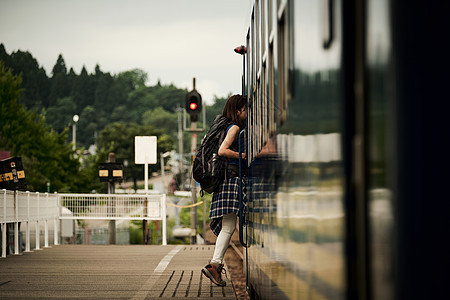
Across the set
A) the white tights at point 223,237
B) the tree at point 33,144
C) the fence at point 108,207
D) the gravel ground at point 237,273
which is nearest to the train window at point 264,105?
the white tights at point 223,237

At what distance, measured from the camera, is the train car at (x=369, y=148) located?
1617 millimetres

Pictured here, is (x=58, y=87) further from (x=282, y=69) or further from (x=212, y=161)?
(x=282, y=69)

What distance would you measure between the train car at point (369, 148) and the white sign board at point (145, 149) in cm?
1855

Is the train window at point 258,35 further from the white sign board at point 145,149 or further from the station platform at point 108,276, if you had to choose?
the white sign board at point 145,149

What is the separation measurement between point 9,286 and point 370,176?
6992mm

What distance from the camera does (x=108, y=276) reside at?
9.43 m

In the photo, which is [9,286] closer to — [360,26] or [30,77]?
[360,26]

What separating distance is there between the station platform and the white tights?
0.35 meters

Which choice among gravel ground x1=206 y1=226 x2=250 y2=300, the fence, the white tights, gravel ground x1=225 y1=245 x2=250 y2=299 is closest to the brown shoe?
the white tights

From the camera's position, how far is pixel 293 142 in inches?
126

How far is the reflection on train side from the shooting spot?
2248 millimetres

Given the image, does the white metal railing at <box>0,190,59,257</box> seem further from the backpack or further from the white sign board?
the backpack

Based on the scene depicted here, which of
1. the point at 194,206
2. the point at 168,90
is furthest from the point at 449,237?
the point at 168,90

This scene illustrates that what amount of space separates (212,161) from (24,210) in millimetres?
7248
